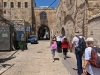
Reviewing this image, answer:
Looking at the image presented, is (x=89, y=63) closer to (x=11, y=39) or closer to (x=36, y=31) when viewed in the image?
(x=11, y=39)

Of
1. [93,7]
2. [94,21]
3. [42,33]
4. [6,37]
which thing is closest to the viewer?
[94,21]

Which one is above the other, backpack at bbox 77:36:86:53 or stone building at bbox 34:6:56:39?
stone building at bbox 34:6:56:39

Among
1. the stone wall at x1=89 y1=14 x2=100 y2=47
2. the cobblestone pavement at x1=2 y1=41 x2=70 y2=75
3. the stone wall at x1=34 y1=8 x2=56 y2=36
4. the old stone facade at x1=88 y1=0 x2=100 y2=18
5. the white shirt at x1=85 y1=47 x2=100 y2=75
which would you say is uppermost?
the stone wall at x1=34 y1=8 x2=56 y2=36

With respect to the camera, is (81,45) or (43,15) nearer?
(81,45)

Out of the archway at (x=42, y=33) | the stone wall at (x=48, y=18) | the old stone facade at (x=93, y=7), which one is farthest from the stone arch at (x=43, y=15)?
the old stone facade at (x=93, y=7)

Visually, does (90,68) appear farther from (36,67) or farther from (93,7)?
(93,7)

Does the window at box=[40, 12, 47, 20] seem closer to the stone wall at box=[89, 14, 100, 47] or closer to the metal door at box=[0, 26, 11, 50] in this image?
the metal door at box=[0, 26, 11, 50]

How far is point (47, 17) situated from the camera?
52.8 metres

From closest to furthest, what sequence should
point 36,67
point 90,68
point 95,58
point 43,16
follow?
point 95,58, point 90,68, point 36,67, point 43,16

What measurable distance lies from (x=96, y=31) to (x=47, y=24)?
140ft

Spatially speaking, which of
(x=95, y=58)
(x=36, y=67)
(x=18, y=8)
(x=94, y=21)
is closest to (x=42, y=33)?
(x=18, y=8)

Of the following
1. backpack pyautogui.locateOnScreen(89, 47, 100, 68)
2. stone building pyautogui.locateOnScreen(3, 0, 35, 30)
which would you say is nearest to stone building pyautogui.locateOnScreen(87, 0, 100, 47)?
backpack pyautogui.locateOnScreen(89, 47, 100, 68)

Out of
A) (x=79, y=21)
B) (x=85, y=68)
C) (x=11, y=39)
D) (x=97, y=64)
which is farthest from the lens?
(x=11, y=39)

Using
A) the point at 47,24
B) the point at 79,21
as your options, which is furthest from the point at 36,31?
the point at 79,21
